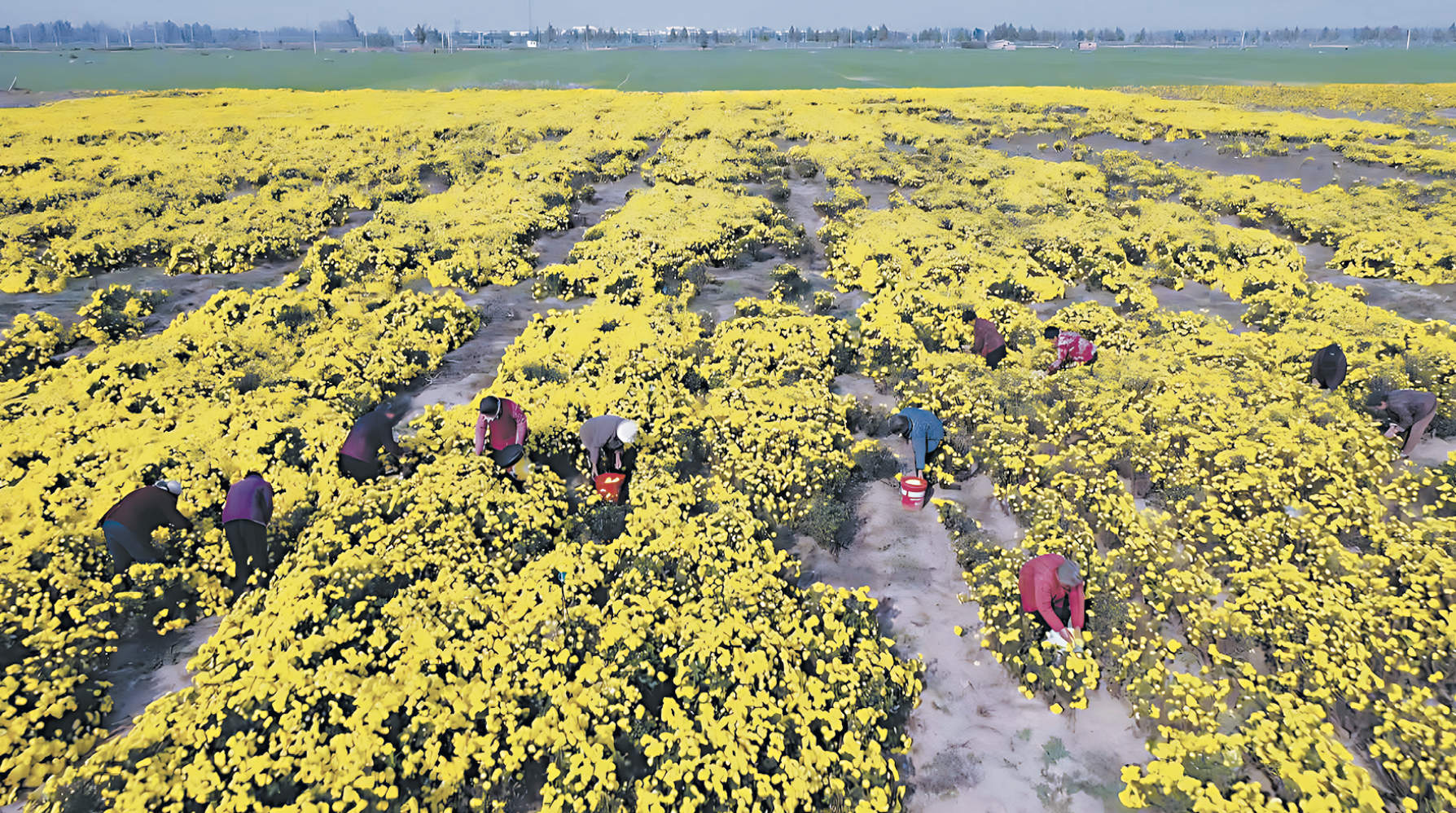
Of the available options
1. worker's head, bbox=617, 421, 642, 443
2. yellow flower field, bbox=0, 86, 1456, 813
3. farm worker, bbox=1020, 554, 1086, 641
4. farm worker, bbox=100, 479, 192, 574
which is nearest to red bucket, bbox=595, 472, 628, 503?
yellow flower field, bbox=0, 86, 1456, 813

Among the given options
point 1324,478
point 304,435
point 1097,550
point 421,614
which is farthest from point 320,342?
point 1324,478

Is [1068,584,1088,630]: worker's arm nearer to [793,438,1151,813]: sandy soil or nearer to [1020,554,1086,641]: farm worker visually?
[1020,554,1086,641]: farm worker

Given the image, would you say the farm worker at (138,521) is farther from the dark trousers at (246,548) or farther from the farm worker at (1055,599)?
the farm worker at (1055,599)

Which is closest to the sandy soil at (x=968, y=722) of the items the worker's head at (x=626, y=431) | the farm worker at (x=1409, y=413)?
the worker's head at (x=626, y=431)

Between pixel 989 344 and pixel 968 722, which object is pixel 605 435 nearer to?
pixel 968 722

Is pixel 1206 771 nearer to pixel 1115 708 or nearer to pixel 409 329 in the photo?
pixel 1115 708
